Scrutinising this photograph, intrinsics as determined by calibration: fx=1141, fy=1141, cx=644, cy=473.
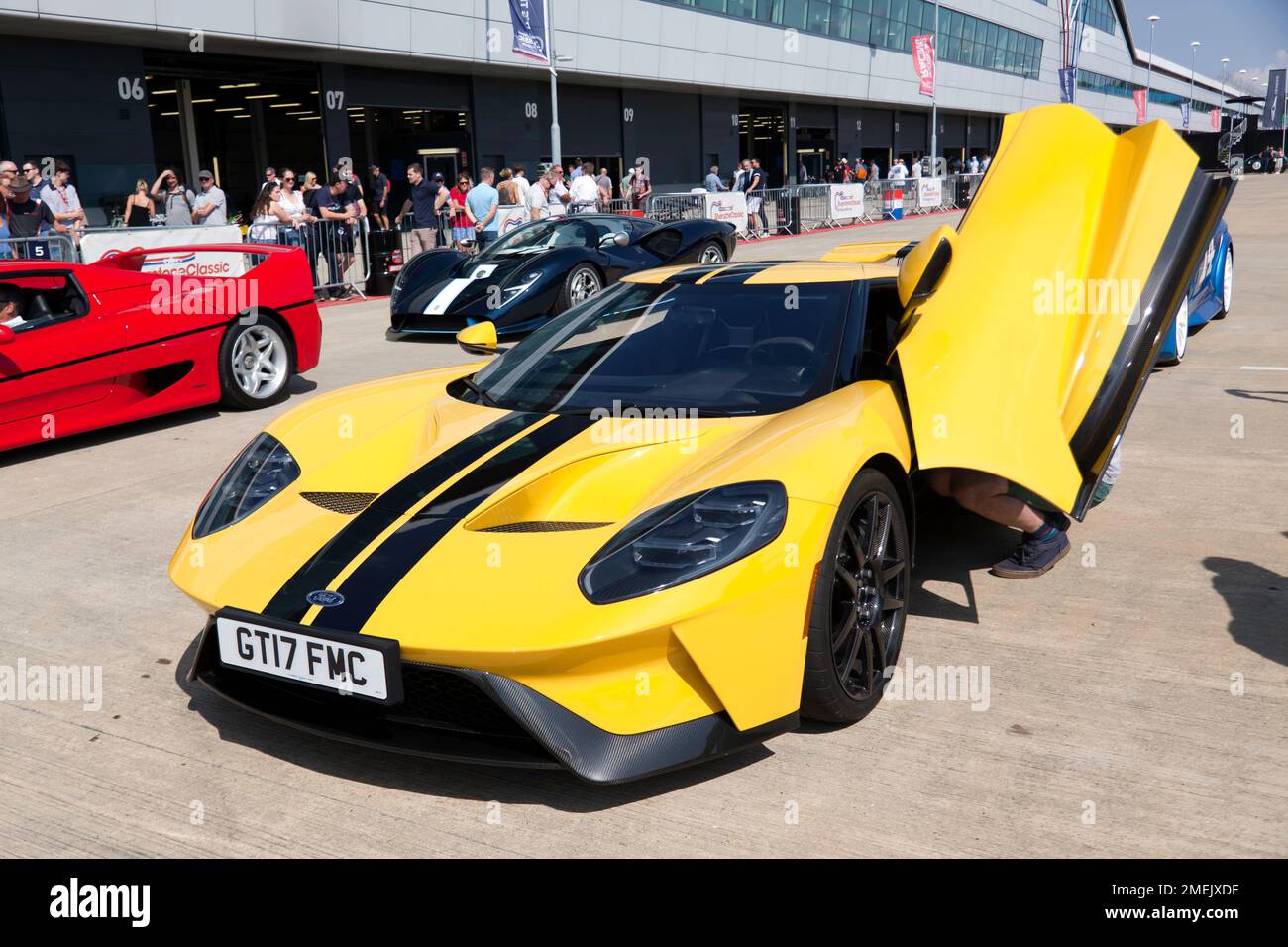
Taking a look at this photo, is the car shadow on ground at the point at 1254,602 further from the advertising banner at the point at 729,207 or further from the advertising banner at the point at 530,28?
the advertising banner at the point at 530,28

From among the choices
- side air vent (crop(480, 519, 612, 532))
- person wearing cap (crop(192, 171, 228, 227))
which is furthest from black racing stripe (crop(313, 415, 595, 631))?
person wearing cap (crop(192, 171, 228, 227))

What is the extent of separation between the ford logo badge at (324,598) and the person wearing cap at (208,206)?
44.4 feet

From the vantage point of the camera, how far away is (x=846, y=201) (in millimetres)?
29922

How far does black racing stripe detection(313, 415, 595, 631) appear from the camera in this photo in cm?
280

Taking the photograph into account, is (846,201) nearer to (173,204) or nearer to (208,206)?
(208,206)

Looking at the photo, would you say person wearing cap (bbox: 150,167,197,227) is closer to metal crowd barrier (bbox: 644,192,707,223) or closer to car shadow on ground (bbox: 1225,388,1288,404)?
metal crowd barrier (bbox: 644,192,707,223)

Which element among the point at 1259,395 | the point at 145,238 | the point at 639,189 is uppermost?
the point at 639,189

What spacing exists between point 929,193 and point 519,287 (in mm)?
26706

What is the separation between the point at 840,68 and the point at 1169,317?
39171mm

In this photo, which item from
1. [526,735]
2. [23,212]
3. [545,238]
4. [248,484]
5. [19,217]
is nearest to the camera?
[526,735]

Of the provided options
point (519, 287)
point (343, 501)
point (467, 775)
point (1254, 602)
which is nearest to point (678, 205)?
point (519, 287)

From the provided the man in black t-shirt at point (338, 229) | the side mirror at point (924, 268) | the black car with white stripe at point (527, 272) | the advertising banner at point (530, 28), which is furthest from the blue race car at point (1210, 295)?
the advertising banner at point (530, 28)

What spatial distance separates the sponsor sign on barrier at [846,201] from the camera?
96.2 ft
